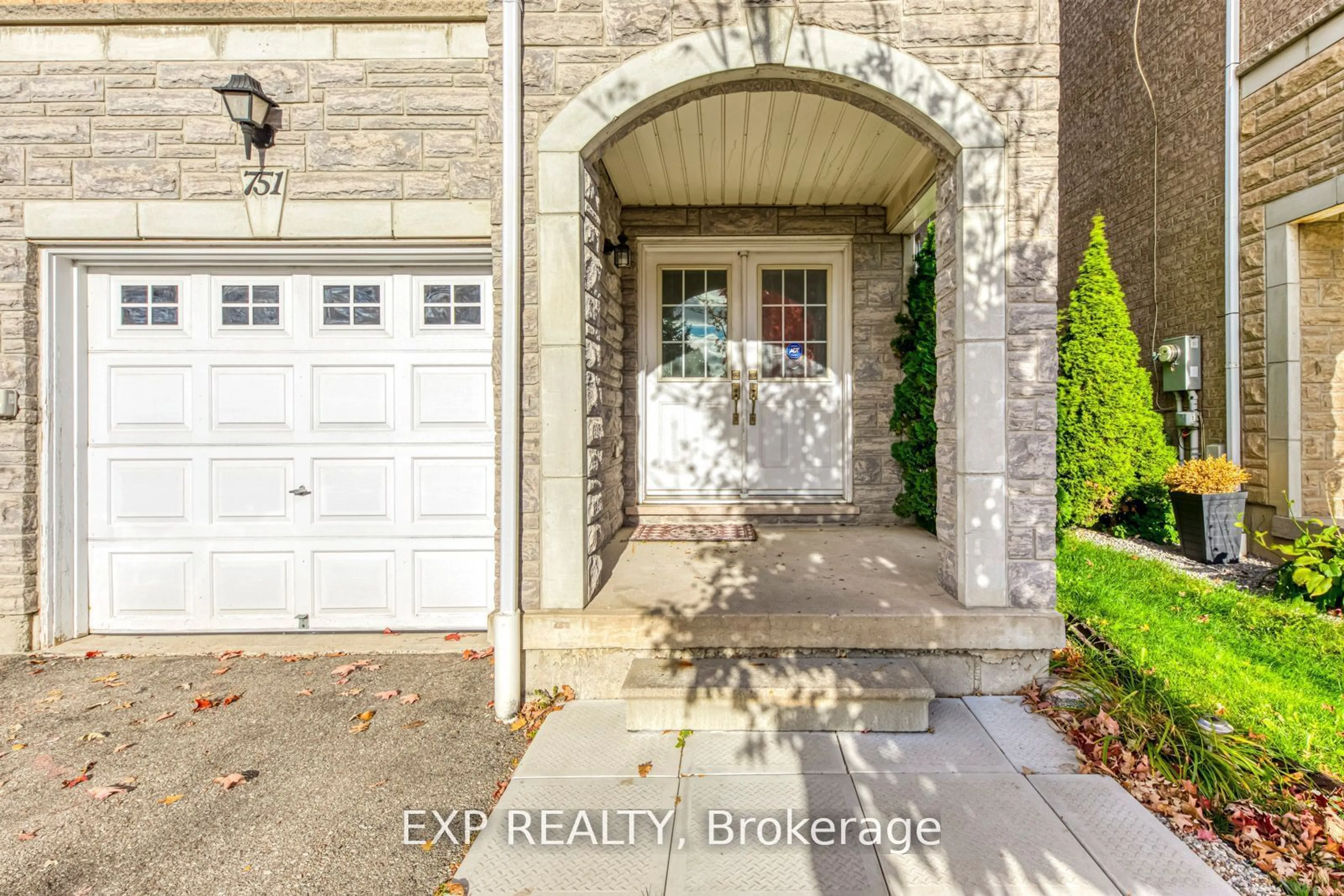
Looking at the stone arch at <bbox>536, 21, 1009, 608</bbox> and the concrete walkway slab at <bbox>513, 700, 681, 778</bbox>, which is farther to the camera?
the stone arch at <bbox>536, 21, 1009, 608</bbox>

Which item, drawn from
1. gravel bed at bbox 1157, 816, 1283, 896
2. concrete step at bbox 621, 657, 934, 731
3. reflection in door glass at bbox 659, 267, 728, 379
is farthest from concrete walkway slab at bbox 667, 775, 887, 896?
reflection in door glass at bbox 659, 267, 728, 379

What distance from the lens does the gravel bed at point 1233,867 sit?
1757mm

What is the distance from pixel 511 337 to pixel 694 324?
2.55 metres

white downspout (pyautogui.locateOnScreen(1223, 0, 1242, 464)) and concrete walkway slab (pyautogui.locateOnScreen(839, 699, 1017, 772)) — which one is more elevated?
white downspout (pyautogui.locateOnScreen(1223, 0, 1242, 464))

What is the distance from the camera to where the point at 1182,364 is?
5637mm

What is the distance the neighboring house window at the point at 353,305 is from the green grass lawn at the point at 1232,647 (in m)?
4.46

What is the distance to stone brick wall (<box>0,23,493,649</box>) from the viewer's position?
354 cm

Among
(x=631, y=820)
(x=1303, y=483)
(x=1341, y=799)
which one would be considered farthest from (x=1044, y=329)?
(x=1303, y=483)

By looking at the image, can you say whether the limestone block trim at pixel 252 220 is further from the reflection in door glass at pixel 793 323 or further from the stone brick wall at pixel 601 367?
the reflection in door glass at pixel 793 323

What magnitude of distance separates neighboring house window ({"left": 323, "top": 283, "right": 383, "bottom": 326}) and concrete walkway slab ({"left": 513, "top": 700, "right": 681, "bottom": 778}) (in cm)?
261

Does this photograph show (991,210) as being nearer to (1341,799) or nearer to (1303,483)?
(1341,799)

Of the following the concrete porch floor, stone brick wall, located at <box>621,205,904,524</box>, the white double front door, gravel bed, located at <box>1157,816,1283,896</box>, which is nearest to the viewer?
gravel bed, located at <box>1157,816,1283,896</box>

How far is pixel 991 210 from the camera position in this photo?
2.91 metres

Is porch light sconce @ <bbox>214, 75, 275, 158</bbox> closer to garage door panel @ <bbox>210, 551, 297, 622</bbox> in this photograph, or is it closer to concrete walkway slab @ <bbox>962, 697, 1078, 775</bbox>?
garage door panel @ <bbox>210, 551, 297, 622</bbox>
